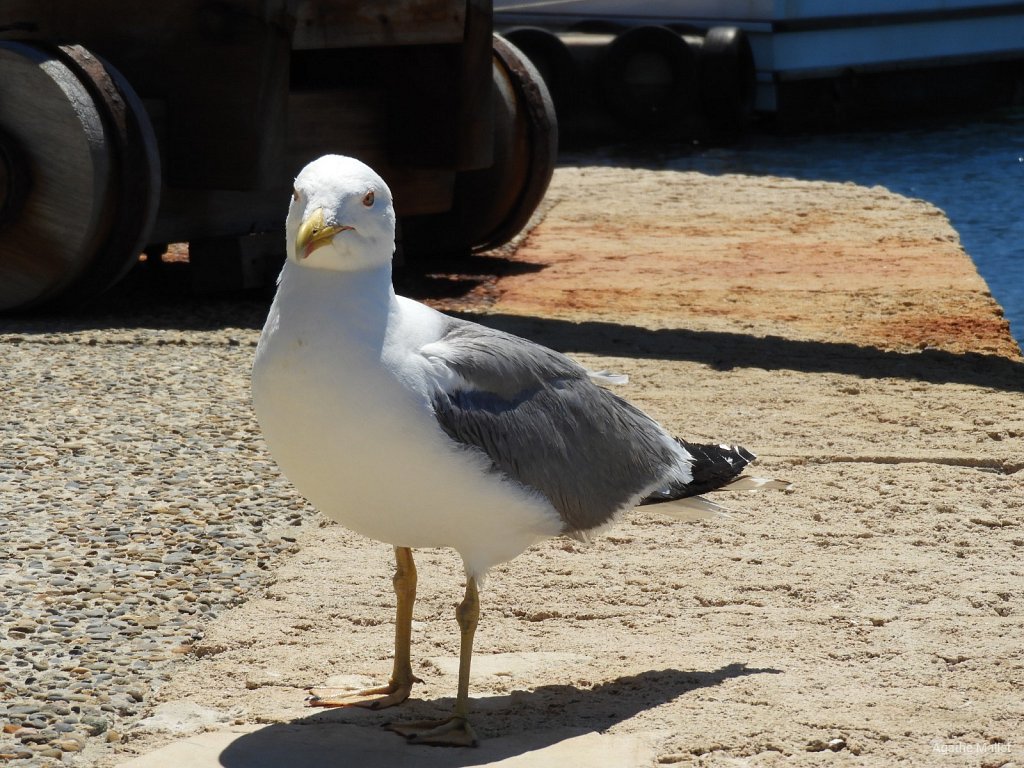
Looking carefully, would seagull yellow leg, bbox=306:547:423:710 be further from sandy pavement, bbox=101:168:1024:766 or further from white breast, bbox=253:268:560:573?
white breast, bbox=253:268:560:573

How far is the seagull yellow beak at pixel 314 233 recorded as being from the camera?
114 inches

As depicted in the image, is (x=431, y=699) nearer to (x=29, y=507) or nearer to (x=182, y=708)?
(x=182, y=708)

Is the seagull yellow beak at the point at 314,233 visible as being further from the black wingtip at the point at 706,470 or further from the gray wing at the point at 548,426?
the black wingtip at the point at 706,470

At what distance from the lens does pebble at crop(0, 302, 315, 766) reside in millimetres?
3322

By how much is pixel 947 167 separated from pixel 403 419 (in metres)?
11.3

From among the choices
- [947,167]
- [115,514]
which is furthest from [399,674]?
[947,167]

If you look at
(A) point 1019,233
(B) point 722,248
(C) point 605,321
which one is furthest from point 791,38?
(C) point 605,321

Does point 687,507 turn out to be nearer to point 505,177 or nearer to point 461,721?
point 461,721

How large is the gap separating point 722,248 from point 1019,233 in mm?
2695

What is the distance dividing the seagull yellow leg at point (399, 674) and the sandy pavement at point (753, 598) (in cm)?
4

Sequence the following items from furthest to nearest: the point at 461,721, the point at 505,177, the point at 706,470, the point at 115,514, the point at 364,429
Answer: the point at 505,177, the point at 115,514, the point at 706,470, the point at 461,721, the point at 364,429

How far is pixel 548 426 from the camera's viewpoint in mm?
3354

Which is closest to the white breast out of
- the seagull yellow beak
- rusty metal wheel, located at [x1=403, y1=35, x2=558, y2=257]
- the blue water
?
the seagull yellow beak

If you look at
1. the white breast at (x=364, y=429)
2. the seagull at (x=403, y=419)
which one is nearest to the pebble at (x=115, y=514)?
the seagull at (x=403, y=419)
